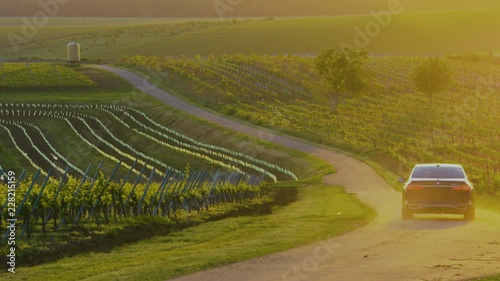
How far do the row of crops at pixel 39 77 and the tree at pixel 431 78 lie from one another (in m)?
36.8

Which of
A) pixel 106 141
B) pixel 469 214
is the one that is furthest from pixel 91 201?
pixel 106 141

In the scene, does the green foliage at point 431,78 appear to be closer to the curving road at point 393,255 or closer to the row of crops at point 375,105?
the row of crops at point 375,105

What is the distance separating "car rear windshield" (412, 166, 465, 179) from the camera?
118 feet

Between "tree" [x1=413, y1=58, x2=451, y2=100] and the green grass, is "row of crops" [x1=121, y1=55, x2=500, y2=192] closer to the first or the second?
"tree" [x1=413, y1=58, x2=451, y2=100]

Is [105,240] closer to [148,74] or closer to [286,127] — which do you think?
[286,127]

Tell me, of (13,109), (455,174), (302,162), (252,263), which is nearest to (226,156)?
(302,162)

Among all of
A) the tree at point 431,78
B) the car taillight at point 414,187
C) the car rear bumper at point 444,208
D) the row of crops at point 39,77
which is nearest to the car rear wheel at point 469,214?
the car rear bumper at point 444,208

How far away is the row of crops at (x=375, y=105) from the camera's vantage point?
244ft

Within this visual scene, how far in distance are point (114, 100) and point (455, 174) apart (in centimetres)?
8016

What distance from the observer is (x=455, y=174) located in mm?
36156

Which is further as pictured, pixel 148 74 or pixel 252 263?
pixel 148 74

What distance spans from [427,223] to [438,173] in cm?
223

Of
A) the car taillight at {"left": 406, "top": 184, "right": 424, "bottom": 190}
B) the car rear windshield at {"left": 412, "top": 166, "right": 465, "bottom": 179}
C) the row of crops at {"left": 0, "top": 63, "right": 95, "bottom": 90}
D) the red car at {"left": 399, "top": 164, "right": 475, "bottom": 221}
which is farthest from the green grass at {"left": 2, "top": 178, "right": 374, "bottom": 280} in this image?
the row of crops at {"left": 0, "top": 63, "right": 95, "bottom": 90}

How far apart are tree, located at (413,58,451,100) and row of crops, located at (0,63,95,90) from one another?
121 feet
